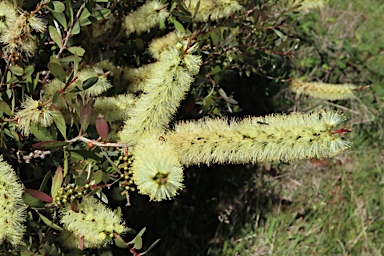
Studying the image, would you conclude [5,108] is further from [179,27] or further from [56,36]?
[179,27]

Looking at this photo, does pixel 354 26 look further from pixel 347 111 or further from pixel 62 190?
pixel 62 190

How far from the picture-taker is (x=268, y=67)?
316 cm

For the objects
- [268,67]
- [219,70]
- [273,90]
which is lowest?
[273,90]

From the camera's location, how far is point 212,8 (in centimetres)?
200

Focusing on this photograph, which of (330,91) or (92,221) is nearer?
(92,221)

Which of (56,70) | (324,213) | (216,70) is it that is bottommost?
(324,213)

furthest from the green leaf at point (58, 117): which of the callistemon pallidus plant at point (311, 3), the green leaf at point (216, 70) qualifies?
the callistemon pallidus plant at point (311, 3)

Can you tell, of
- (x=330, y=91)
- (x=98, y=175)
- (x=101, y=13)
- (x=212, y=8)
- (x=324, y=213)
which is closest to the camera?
(x=98, y=175)

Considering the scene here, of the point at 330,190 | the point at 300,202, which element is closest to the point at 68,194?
the point at 300,202

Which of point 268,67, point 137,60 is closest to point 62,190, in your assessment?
point 137,60

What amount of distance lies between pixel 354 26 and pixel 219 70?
2534 millimetres

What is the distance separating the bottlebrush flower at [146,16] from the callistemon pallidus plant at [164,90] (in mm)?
646

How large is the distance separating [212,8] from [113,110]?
534mm

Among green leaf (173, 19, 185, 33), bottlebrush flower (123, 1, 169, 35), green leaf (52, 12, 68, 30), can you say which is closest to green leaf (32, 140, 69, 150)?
green leaf (52, 12, 68, 30)
